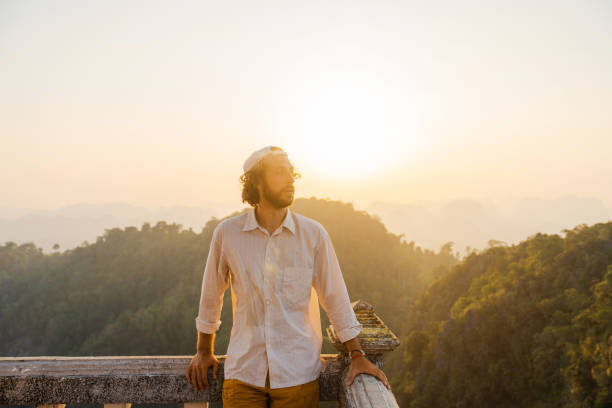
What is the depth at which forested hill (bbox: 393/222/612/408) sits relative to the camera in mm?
19062

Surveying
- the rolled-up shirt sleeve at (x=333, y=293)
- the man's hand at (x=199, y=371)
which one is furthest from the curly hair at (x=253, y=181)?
the man's hand at (x=199, y=371)

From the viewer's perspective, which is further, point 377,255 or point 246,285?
point 377,255

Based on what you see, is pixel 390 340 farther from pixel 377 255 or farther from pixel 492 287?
pixel 377 255

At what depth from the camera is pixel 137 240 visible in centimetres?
6931

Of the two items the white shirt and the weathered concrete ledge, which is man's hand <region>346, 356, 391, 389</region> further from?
the weathered concrete ledge

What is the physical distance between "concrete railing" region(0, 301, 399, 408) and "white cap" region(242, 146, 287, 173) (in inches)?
49.8

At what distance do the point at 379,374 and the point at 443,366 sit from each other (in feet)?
93.5

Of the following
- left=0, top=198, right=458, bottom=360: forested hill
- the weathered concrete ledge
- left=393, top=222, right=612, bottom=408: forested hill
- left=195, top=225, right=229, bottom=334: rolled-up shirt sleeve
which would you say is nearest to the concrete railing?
the weathered concrete ledge

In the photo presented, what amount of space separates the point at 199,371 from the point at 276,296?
0.68 m

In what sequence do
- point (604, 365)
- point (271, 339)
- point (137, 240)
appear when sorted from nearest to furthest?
point (271, 339) < point (604, 365) < point (137, 240)

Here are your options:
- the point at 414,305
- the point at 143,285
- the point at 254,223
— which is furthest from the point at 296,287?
the point at 143,285

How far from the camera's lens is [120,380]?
7.30 ft

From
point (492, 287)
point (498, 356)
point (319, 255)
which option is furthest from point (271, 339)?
point (492, 287)

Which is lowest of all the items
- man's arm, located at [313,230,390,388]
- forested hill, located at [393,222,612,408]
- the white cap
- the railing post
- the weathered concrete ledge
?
forested hill, located at [393,222,612,408]
